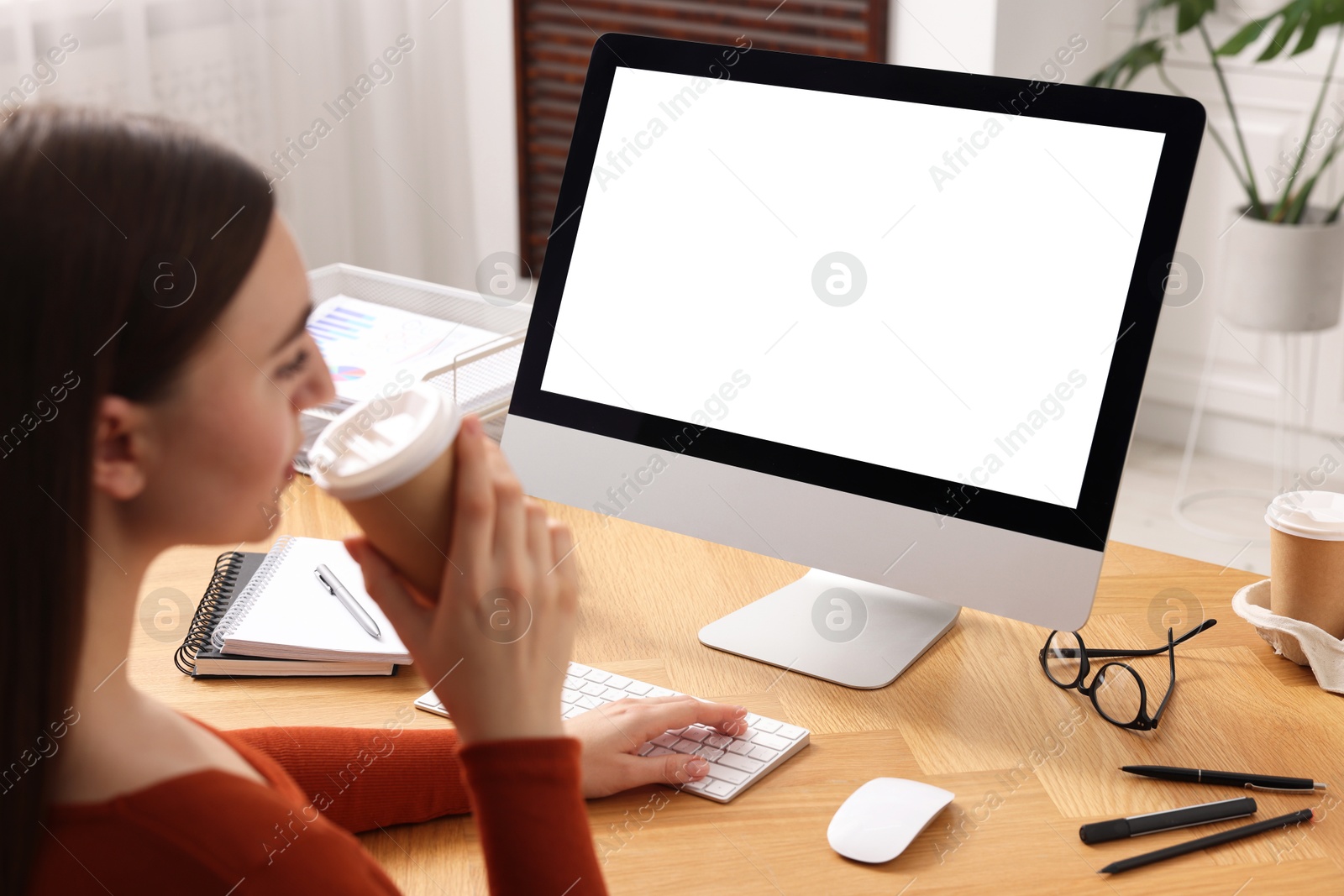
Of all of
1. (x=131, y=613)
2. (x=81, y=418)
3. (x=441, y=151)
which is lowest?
(x=441, y=151)

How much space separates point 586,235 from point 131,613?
640 millimetres

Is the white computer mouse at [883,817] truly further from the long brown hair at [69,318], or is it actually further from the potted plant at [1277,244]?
the potted plant at [1277,244]

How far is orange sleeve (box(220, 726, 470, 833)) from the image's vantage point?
2.97 ft

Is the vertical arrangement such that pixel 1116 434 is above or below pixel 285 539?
above

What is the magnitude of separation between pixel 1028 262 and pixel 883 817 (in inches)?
17.2

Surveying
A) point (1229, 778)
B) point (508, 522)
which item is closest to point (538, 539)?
point (508, 522)

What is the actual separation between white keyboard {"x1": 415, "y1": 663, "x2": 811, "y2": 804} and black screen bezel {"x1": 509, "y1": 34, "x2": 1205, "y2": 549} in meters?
0.21

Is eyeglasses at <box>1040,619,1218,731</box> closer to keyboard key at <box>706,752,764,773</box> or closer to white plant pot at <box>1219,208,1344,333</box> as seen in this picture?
keyboard key at <box>706,752,764,773</box>

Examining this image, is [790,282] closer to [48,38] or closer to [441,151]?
[48,38]

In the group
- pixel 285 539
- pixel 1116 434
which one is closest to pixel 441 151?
pixel 285 539

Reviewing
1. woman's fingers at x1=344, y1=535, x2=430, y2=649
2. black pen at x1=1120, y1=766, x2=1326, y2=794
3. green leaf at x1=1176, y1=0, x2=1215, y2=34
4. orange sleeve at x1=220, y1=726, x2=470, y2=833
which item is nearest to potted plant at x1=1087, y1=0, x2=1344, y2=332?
green leaf at x1=1176, y1=0, x2=1215, y2=34

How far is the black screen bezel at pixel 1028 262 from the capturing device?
0.95 meters

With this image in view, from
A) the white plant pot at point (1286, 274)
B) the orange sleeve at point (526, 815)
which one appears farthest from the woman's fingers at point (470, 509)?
the white plant pot at point (1286, 274)

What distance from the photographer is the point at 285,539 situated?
129cm
